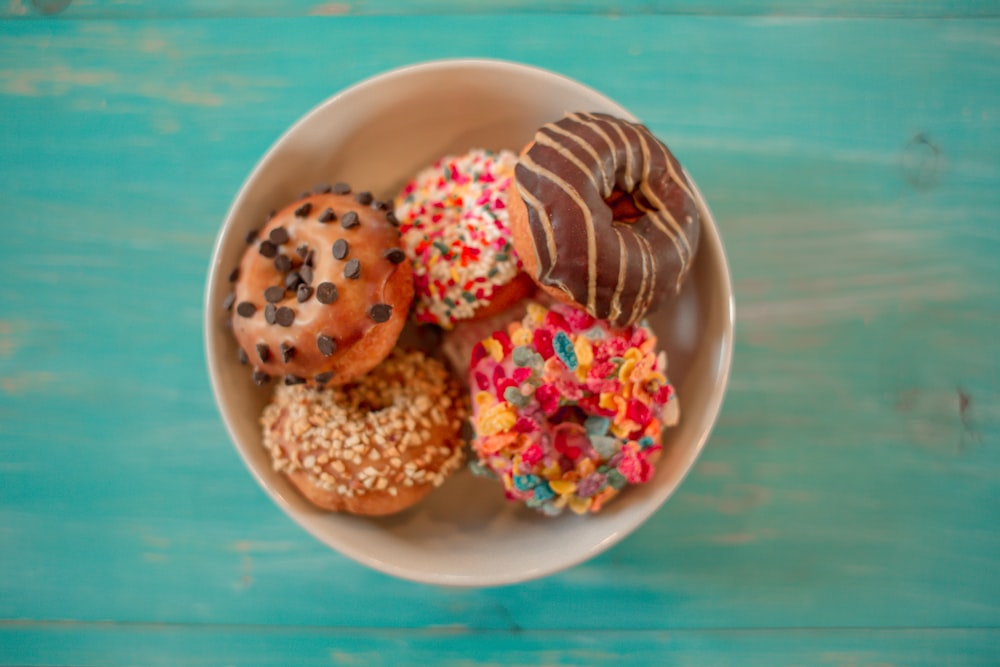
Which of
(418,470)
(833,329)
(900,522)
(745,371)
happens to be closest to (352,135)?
(418,470)

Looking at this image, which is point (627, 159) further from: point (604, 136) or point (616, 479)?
point (616, 479)

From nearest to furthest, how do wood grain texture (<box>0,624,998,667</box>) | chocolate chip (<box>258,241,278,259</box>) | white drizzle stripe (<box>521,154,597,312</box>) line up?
white drizzle stripe (<box>521,154,597,312</box>), chocolate chip (<box>258,241,278,259</box>), wood grain texture (<box>0,624,998,667</box>)

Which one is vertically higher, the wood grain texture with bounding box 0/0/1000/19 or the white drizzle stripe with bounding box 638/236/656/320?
the wood grain texture with bounding box 0/0/1000/19

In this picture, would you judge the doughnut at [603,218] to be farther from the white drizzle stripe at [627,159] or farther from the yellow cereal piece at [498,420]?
the yellow cereal piece at [498,420]

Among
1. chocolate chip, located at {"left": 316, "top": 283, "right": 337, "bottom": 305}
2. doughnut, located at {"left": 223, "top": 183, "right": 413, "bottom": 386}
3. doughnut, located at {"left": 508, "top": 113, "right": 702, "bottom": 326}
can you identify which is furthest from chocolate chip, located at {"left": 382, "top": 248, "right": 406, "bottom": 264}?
doughnut, located at {"left": 508, "top": 113, "right": 702, "bottom": 326}

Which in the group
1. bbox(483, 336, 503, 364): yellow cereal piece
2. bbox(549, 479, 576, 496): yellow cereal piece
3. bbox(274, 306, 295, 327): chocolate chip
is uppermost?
bbox(274, 306, 295, 327): chocolate chip

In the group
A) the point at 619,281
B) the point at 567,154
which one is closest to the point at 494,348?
the point at 619,281

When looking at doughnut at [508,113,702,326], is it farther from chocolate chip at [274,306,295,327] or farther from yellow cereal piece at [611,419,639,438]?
chocolate chip at [274,306,295,327]
